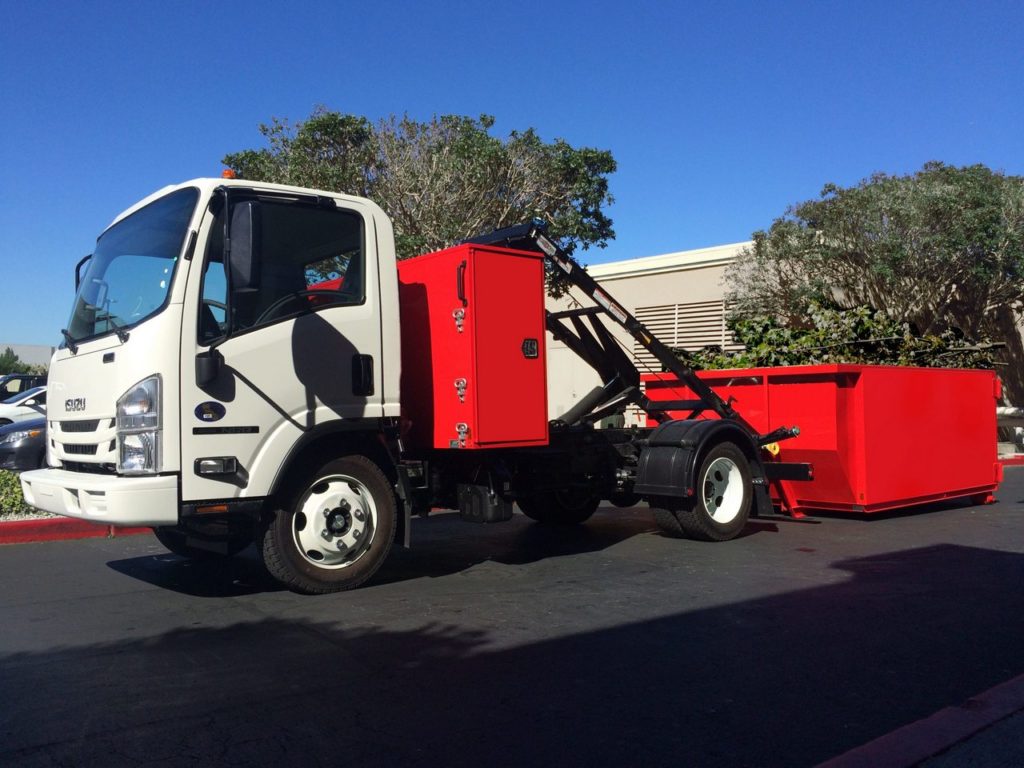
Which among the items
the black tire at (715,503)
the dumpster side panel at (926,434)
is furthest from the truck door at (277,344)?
the dumpster side panel at (926,434)

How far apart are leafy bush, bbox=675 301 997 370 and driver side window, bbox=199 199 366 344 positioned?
5672 millimetres

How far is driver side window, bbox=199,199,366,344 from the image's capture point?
6.09 meters

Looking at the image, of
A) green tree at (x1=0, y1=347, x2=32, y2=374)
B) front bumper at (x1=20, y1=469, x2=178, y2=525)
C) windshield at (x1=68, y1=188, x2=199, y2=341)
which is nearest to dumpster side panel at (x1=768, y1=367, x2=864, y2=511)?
windshield at (x1=68, y1=188, x2=199, y2=341)

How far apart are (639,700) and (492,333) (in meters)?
3.40

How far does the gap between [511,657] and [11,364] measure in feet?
228

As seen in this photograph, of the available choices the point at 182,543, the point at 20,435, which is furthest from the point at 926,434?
the point at 20,435

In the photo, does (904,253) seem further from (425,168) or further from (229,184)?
(229,184)

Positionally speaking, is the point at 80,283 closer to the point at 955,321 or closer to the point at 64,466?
the point at 64,466

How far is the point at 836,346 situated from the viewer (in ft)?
37.2

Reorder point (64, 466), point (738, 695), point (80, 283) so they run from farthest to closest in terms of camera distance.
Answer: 1. point (80, 283)
2. point (64, 466)
3. point (738, 695)

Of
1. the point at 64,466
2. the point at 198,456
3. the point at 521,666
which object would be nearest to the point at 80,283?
the point at 64,466

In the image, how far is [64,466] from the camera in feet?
21.9

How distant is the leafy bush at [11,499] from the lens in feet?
33.9

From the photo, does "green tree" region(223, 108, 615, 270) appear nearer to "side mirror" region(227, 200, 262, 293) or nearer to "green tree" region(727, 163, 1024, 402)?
"green tree" region(727, 163, 1024, 402)
